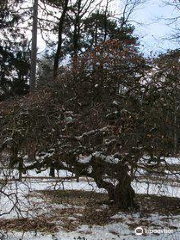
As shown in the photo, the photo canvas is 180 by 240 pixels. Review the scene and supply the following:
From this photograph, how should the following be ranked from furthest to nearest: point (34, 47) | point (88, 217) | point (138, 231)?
point (34, 47), point (88, 217), point (138, 231)

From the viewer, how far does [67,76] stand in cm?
826

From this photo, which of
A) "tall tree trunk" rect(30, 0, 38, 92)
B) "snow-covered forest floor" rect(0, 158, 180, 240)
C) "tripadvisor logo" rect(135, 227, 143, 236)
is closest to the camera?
"snow-covered forest floor" rect(0, 158, 180, 240)

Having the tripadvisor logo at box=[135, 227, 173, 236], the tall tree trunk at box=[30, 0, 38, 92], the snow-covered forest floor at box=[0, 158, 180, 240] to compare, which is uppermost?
the tall tree trunk at box=[30, 0, 38, 92]

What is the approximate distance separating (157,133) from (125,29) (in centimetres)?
1638

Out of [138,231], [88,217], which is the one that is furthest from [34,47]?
[138,231]

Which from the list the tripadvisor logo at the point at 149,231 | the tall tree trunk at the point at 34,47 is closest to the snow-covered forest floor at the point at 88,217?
the tripadvisor logo at the point at 149,231

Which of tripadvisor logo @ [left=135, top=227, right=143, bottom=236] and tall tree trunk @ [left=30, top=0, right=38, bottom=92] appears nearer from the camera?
tripadvisor logo @ [left=135, top=227, right=143, bottom=236]

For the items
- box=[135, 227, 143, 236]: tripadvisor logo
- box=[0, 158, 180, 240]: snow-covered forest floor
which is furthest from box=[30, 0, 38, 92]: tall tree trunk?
box=[135, 227, 143, 236]: tripadvisor logo

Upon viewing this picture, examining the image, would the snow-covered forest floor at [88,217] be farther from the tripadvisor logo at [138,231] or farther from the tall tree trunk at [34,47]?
the tall tree trunk at [34,47]

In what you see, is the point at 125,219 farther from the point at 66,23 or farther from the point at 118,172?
the point at 66,23

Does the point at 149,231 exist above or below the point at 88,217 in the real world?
below

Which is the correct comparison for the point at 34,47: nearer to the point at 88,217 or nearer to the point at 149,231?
the point at 88,217

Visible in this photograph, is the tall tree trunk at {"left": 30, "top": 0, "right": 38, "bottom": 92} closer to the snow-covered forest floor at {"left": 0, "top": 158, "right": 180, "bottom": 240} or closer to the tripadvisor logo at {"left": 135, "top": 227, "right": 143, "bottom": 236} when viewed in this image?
the snow-covered forest floor at {"left": 0, "top": 158, "right": 180, "bottom": 240}

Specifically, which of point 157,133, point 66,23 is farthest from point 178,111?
point 66,23
